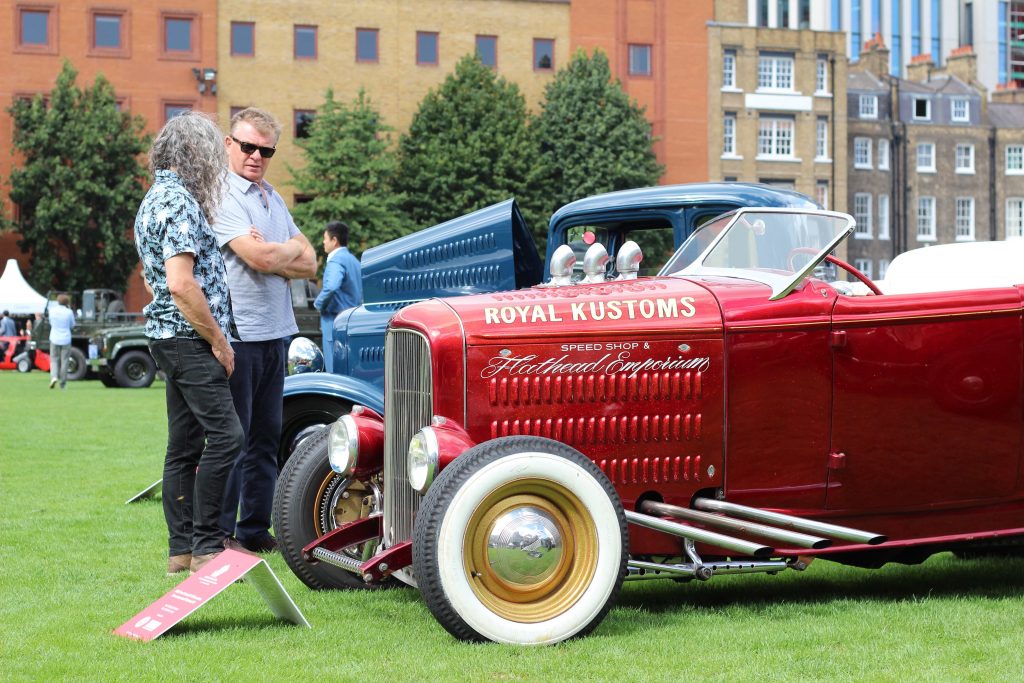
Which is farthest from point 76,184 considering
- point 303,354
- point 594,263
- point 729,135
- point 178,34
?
point 594,263

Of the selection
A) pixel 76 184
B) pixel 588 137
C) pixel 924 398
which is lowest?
pixel 924 398

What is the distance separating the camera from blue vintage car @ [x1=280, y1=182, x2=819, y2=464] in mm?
7645

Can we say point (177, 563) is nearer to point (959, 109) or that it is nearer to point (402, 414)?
point (402, 414)

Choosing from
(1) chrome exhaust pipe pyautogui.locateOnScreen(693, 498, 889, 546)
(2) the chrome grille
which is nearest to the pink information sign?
(2) the chrome grille

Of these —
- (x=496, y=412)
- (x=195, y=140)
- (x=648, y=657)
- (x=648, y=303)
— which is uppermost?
A: (x=195, y=140)

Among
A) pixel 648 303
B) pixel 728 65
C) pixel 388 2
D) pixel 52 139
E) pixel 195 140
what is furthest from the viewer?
pixel 728 65

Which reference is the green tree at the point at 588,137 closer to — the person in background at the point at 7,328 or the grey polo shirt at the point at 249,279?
the person in background at the point at 7,328

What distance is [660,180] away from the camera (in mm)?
57844

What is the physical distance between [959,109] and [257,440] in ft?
220

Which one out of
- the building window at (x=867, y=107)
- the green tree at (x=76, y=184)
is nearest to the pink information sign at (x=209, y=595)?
the green tree at (x=76, y=184)

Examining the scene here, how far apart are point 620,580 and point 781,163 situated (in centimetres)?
5875

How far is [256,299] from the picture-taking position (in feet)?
21.4

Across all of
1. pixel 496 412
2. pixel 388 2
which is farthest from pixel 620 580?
pixel 388 2

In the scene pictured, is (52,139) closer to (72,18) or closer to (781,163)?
(72,18)
